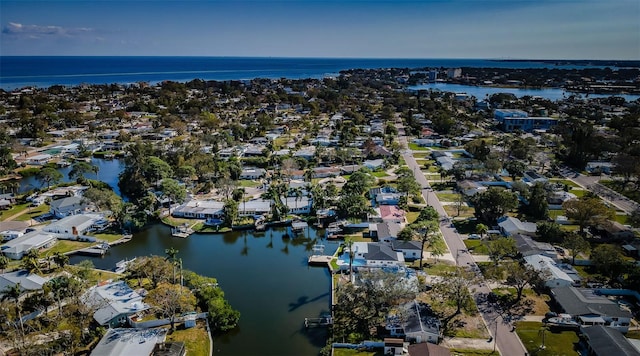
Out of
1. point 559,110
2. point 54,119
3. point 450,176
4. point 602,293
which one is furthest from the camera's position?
point 559,110

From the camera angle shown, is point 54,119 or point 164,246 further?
point 54,119

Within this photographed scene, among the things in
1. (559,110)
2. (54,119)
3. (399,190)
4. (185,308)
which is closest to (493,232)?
(399,190)

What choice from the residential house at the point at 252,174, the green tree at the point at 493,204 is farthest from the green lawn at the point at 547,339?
the residential house at the point at 252,174

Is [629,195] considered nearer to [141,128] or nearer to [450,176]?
[450,176]

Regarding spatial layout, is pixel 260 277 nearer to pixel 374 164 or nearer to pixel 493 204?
pixel 493 204

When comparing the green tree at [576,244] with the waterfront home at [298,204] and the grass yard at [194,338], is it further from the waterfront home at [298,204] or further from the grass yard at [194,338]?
the grass yard at [194,338]

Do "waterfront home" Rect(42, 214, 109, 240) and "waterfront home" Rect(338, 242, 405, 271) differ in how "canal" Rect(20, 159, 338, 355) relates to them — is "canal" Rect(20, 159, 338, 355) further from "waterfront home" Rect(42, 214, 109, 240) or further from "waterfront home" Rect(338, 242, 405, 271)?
"waterfront home" Rect(42, 214, 109, 240)

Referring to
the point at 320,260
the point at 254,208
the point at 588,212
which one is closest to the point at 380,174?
the point at 254,208

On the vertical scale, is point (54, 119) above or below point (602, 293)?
above
